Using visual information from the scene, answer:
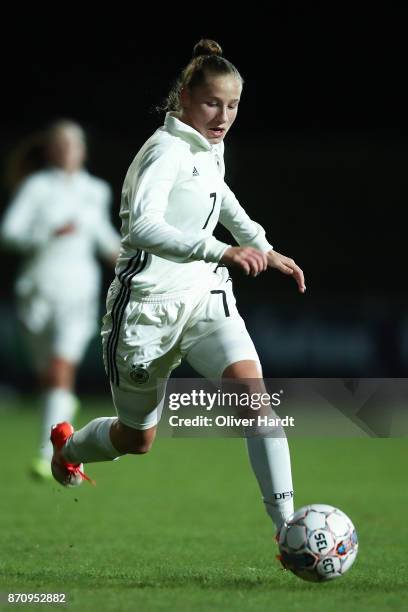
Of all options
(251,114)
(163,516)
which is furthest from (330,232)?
(163,516)

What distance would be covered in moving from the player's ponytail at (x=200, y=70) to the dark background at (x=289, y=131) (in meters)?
8.05

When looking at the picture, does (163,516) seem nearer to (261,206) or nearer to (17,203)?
(17,203)

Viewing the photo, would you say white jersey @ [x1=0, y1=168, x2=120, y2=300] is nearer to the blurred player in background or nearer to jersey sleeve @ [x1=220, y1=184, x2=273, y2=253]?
the blurred player in background

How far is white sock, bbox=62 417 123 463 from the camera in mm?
4992

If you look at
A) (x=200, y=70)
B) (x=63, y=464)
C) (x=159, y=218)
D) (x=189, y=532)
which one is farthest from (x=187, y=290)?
(x=189, y=532)

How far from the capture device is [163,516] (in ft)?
20.8

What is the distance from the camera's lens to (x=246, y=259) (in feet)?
13.0

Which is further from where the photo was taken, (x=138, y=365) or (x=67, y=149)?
(x=67, y=149)

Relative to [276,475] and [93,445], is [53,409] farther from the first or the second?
[276,475]

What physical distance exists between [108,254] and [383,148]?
23.4ft

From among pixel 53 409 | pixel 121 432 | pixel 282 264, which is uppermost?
pixel 282 264

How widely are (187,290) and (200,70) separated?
84cm

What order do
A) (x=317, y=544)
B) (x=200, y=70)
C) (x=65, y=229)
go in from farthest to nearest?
1. (x=65, y=229)
2. (x=200, y=70)
3. (x=317, y=544)

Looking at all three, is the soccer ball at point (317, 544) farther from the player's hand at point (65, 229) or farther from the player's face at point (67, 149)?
the player's face at point (67, 149)
